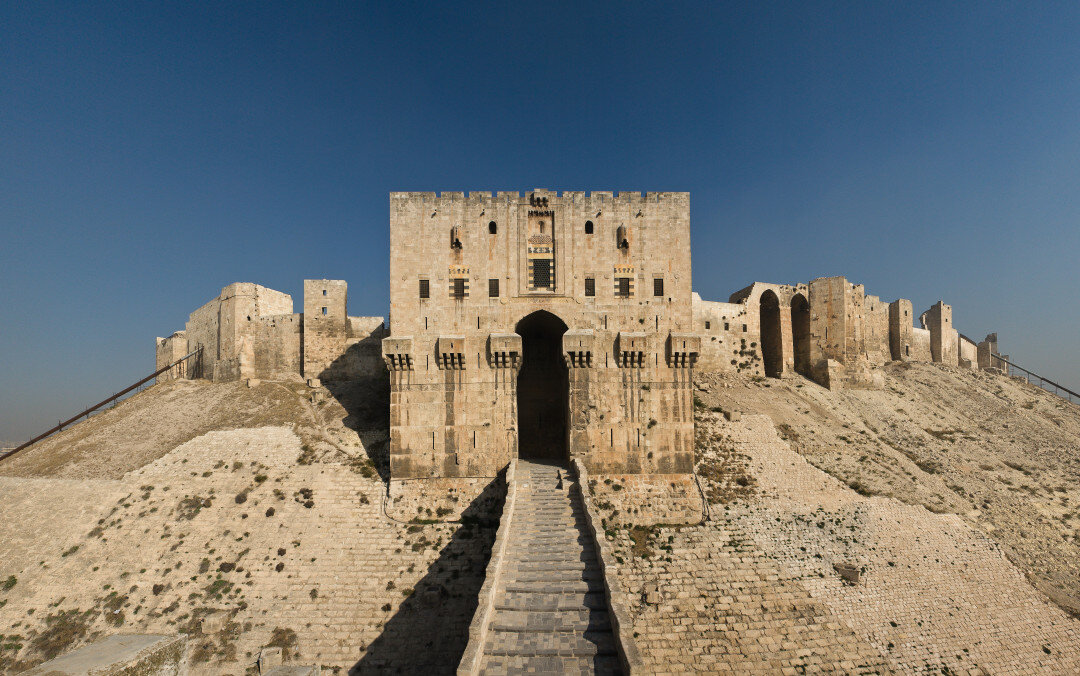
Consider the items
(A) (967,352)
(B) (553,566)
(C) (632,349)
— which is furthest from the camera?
(A) (967,352)

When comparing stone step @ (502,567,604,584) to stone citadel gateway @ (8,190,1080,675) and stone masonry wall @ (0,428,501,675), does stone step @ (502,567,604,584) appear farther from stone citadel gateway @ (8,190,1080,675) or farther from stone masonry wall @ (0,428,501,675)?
stone masonry wall @ (0,428,501,675)

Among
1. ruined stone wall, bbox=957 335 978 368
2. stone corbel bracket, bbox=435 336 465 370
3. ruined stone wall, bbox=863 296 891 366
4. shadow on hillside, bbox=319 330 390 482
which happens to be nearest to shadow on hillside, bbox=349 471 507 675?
shadow on hillside, bbox=319 330 390 482

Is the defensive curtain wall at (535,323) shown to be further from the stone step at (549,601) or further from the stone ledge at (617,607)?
the stone step at (549,601)

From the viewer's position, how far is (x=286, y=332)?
108 feet

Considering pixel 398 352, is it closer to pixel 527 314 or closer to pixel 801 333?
pixel 527 314

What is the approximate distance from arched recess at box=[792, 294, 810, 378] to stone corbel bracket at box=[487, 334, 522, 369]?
26.8 metres

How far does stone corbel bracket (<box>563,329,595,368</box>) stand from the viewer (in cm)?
2128

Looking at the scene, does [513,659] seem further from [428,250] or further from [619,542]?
[428,250]

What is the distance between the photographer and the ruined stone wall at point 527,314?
21219 millimetres

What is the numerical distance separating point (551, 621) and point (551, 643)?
0.78 metres

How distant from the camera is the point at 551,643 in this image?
11336 mm

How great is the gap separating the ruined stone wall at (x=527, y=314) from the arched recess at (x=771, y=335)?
59.0ft

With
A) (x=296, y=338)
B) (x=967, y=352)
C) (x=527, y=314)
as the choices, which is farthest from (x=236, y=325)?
(x=967, y=352)

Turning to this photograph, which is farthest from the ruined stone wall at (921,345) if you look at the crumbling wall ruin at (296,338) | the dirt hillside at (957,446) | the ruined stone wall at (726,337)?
the crumbling wall ruin at (296,338)
